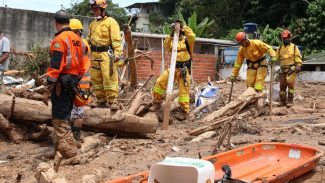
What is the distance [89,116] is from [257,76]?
181 inches

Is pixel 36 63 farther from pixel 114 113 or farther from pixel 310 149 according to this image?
pixel 310 149

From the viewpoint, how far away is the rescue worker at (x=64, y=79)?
5.36 meters

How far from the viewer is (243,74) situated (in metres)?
19.3

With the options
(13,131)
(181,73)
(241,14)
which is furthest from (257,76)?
(241,14)

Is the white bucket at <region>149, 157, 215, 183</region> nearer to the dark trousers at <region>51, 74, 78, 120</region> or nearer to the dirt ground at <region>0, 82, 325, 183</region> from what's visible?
the dirt ground at <region>0, 82, 325, 183</region>

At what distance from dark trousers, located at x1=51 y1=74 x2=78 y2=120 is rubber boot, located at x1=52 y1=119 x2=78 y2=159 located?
8cm

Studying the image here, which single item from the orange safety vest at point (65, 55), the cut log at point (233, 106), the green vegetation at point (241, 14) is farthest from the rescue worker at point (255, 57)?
the green vegetation at point (241, 14)

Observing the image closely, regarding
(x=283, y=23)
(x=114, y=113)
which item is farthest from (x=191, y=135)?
(x=283, y=23)

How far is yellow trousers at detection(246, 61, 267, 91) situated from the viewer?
9.90 m

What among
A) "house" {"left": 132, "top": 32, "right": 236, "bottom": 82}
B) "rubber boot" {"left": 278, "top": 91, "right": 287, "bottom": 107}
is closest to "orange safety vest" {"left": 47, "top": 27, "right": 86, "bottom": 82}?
"rubber boot" {"left": 278, "top": 91, "right": 287, "bottom": 107}

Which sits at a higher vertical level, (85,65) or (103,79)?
(85,65)

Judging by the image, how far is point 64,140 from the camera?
217 inches

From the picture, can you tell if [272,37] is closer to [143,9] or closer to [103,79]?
[103,79]

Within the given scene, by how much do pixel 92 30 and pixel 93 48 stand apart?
30 cm
